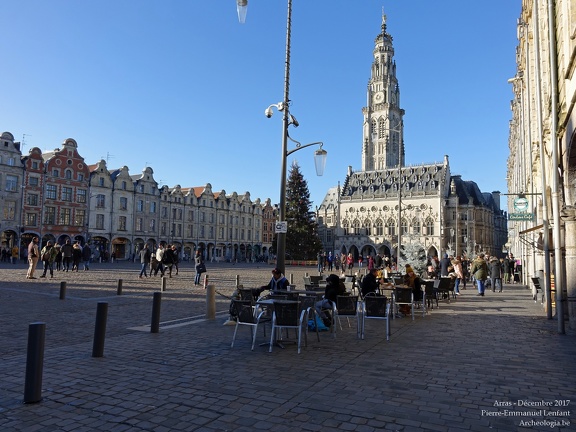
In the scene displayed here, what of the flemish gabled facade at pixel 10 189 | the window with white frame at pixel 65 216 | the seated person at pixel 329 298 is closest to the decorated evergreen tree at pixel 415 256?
the seated person at pixel 329 298

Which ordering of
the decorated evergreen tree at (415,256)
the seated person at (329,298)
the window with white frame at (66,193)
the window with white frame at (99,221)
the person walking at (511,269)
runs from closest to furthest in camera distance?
the seated person at (329,298) → the decorated evergreen tree at (415,256) → the person walking at (511,269) → the window with white frame at (66,193) → the window with white frame at (99,221)

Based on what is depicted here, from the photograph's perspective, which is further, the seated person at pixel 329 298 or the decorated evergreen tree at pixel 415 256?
the decorated evergreen tree at pixel 415 256

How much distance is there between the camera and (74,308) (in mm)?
12117

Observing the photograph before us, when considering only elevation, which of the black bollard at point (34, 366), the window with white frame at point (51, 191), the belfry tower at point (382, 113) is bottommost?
the black bollard at point (34, 366)

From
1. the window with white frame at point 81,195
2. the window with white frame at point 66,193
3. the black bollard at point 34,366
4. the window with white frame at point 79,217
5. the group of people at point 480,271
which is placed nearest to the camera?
the black bollard at point 34,366

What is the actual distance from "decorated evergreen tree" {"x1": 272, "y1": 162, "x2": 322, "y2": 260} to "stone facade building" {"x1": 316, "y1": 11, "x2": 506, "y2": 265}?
1622 centimetres

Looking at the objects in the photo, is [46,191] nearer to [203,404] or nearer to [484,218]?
[203,404]

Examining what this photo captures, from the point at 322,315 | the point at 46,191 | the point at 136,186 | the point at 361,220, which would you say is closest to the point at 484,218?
the point at 361,220

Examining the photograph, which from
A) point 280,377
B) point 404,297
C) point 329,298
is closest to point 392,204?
A: point 404,297

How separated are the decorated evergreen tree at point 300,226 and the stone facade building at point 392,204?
639 inches

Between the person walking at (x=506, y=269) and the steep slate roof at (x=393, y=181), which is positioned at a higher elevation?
the steep slate roof at (x=393, y=181)

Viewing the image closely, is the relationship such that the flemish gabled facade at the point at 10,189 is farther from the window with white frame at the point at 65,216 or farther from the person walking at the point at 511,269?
the person walking at the point at 511,269

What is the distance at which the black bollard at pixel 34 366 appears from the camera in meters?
4.87

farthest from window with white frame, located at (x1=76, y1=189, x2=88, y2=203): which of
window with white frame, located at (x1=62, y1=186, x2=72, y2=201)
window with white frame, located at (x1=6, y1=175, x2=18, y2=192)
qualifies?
window with white frame, located at (x1=6, y1=175, x2=18, y2=192)
